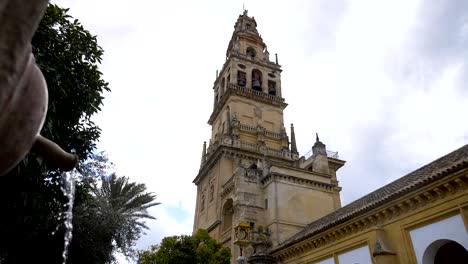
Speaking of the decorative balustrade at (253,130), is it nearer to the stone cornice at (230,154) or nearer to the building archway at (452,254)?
the stone cornice at (230,154)

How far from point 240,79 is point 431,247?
2899 centimetres

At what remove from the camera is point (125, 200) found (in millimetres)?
21734

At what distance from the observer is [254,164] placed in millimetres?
31438

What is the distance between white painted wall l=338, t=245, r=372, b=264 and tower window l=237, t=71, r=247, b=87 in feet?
83.4

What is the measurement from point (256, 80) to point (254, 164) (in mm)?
11535

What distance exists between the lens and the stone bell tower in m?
24.0

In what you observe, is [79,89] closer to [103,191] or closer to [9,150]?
[9,150]

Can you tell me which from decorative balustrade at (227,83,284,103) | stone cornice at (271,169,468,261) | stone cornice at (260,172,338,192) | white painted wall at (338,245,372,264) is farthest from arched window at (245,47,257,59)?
white painted wall at (338,245,372,264)

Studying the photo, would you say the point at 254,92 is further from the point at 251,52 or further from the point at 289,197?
Result: the point at 289,197

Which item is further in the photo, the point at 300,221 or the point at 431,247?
the point at 300,221

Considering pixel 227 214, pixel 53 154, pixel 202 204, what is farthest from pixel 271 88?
pixel 53 154

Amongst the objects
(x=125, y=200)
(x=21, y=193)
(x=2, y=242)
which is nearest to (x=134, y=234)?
(x=125, y=200)

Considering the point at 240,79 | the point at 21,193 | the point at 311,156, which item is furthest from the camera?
the point at 240,79

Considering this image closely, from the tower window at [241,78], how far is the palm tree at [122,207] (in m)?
18.2
